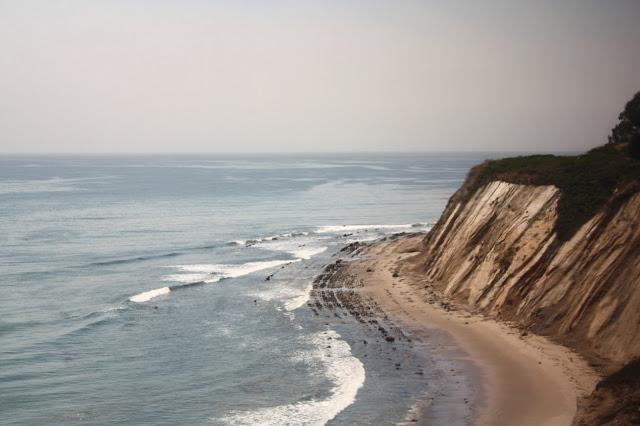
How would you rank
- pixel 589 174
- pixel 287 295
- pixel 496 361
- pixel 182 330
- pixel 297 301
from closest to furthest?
pixel 496 361 → pixel 589 174 → pixel 182 330 → pixel 297 301 → pixel 287 295

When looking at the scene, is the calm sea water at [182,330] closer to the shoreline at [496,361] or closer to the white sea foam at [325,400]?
the white sea foam at [325,400]

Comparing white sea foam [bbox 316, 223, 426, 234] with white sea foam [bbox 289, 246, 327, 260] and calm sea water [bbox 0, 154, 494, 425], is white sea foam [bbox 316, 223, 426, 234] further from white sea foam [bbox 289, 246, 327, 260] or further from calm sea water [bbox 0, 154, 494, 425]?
white sea foam [bbox 289, 246, 327, 260]

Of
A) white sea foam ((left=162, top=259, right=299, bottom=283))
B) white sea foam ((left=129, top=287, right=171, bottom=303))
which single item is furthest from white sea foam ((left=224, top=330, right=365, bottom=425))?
white sea foam ((left=162, top=259, right=299, bottom=283))

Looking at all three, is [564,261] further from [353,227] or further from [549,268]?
[353,227]

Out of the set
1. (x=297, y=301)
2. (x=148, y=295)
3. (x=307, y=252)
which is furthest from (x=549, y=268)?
(x=307, y=252)

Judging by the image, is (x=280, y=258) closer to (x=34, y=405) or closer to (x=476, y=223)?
(x=476, y=223)

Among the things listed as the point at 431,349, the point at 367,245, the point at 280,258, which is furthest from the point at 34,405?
the point at 367,245

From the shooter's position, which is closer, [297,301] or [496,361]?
[496,361]
